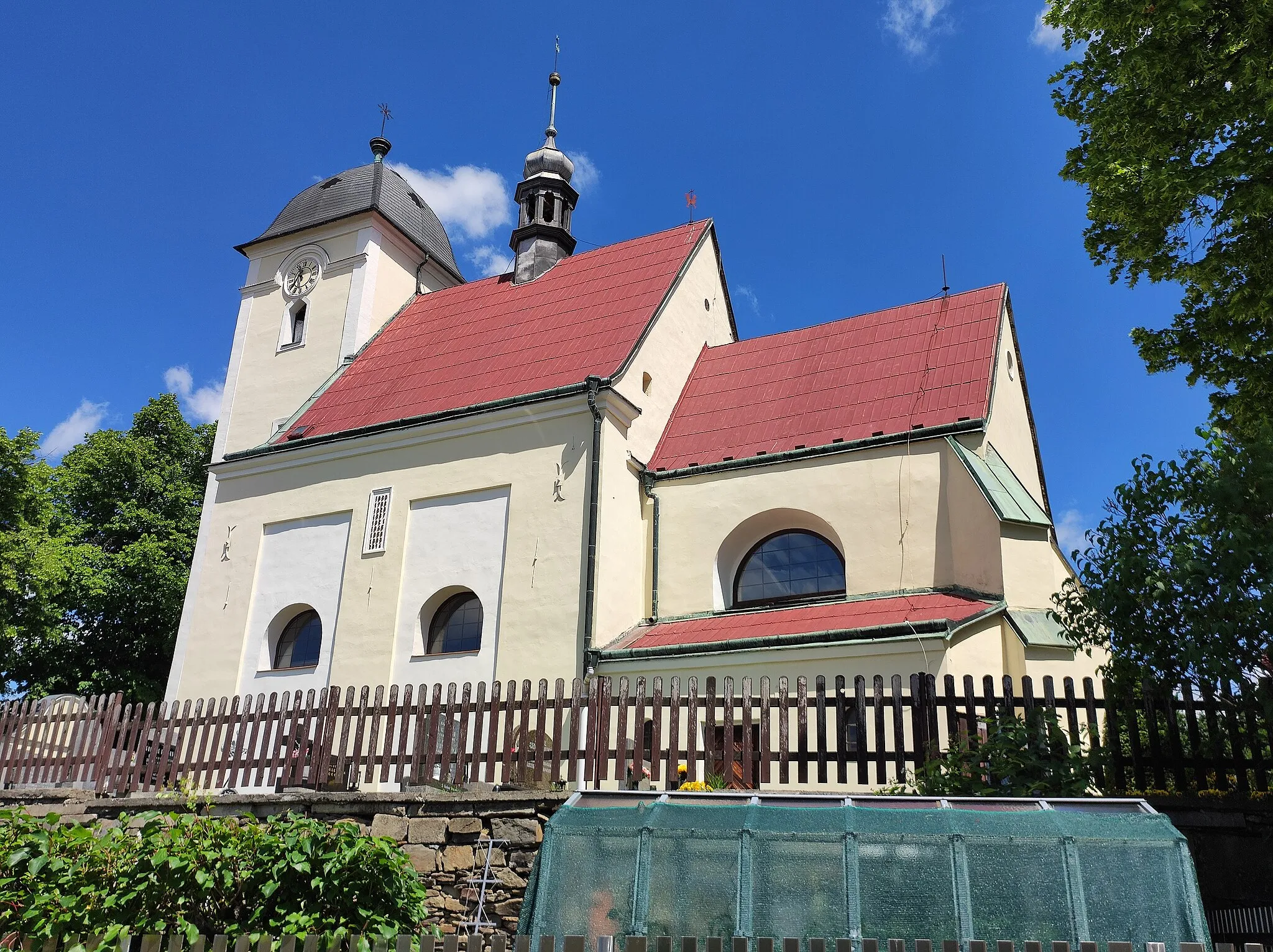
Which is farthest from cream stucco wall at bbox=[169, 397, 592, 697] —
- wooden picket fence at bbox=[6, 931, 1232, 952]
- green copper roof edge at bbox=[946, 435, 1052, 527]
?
wooden picket fence at bbox=[6, 931, 1232, 952]

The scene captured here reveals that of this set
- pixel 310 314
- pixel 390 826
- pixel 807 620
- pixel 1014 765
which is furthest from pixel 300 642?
pixel 1014 765

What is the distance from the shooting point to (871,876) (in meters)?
5.66

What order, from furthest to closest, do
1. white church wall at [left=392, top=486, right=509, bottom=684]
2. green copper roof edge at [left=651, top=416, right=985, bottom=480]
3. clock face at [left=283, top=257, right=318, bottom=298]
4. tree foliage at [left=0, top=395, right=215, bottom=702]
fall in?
clock face at [left=283, top=257, right=318, bottom=298] < tree foliage at [left=0, top=395, right=215, bottom=702] < white church wall at [left=392, top=486, right=509, bottom=684] < green copper roof edge at [left=651, top=416, right=985, bottom=480]

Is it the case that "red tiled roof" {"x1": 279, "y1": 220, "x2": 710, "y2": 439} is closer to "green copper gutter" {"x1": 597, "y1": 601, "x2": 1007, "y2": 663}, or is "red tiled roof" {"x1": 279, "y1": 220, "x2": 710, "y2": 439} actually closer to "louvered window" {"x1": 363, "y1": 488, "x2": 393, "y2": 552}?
"louvered window" {"x1": 363, "y1": 488, "x2": 393, "y2": 552}

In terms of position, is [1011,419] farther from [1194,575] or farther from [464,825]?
[464,825]

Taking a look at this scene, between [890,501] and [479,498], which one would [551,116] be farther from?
[890,501]

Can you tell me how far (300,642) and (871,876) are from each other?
1321cm

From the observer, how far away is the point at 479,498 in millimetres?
15938

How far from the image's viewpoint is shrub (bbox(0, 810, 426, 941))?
6.64 m

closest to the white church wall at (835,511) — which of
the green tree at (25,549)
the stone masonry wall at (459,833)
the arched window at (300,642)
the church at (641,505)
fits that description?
the church at (641,505)

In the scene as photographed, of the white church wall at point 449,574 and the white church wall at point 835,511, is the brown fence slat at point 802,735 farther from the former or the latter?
the white church wall at point 449,574

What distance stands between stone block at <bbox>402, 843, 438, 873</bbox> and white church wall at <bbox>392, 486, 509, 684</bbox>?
5.86 m

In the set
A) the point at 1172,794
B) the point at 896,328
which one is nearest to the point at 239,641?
the point at 896,328

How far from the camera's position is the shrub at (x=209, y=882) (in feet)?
21.8
